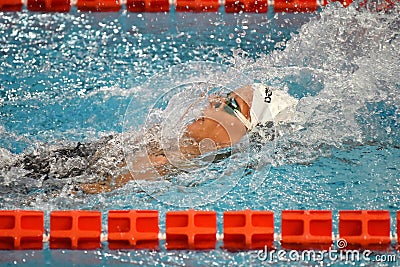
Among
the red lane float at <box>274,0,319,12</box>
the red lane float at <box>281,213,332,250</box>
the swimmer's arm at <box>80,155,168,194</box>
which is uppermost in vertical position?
the red lane float at <box>274,0,319,12</box>

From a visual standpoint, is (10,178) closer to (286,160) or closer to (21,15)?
(286,160)

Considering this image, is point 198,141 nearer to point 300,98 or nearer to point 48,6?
point 300,98

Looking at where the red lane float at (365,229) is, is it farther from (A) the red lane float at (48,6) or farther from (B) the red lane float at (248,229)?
(A) the red lane float at (48,6)

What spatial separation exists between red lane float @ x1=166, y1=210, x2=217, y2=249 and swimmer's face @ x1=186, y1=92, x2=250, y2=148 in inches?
14.6

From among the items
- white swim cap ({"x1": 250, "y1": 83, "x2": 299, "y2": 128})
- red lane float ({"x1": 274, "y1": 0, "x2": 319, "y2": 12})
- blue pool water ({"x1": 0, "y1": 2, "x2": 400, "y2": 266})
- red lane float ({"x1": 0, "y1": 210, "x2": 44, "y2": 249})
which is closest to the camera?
red lane float ({"x1": 0, "y1": 210, "x2": 44, "y2": 249})

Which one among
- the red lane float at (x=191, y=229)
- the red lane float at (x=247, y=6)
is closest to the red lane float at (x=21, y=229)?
the red lane float at (x=191, y=229)

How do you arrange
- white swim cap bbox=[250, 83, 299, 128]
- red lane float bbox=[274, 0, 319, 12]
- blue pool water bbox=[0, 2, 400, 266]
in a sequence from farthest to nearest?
1. red lane float bbox=[274, 0, 319, 12]
2. white swim cap bbox=[250, 83, 299, 128]
3. blue pool water bbox=[0, 2, 400, 266]

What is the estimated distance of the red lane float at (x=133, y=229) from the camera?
2.64 meters

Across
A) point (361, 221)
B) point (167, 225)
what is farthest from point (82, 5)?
point (361, 221)

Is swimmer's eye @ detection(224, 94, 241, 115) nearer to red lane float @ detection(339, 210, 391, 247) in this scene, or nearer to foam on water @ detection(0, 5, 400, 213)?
foam on water @ detection(0, 5, 400, 213)

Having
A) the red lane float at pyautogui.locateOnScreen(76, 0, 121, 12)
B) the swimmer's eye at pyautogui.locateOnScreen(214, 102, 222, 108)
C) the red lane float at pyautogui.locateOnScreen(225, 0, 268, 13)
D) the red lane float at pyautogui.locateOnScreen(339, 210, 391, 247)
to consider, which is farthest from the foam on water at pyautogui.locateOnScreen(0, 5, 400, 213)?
the red lane float at pyautogui.locateOnScreen(339, 210, 391, 247)

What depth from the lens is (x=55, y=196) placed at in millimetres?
2895

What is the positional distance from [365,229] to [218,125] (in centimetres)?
70

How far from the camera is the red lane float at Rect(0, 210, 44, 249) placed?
2621mm
